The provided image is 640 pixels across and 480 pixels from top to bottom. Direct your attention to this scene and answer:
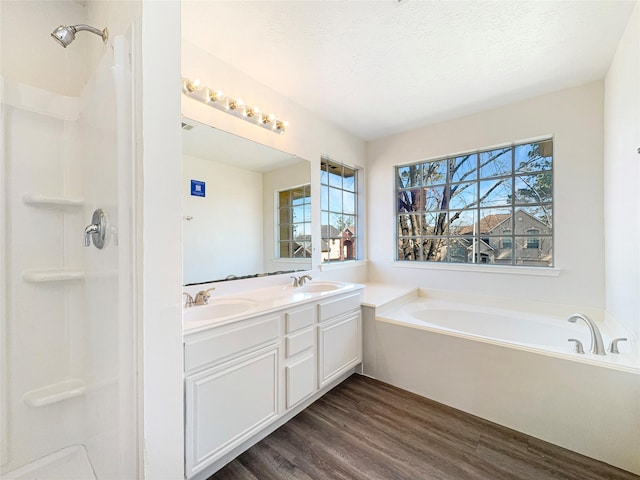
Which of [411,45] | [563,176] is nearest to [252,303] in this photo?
[411,45]

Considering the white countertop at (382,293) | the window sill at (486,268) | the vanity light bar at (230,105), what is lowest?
the white countertop at (382,293)

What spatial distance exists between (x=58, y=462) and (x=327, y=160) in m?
2.97

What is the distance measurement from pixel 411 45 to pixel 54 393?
2.86m

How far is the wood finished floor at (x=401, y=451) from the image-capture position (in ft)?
4.66

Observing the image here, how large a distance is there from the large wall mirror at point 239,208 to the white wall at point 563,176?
67.4 inches

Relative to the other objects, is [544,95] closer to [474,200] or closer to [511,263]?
[474,200]

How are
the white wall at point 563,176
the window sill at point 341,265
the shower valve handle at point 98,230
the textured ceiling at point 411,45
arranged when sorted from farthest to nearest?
the window sill at point 341,265 → the white wall at point 563,176 → the textured ceiling at point 411,45 → the shower valve handle at point 98,230

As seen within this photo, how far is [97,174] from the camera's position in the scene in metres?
1.08

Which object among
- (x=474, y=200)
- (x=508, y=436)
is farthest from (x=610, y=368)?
(x=474, y=200)

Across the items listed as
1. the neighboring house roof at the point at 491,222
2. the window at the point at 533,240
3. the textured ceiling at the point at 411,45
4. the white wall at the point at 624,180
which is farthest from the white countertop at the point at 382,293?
the textured ceiling at the point at 411,45

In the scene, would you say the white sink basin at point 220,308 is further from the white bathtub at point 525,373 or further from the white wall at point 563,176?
the white wall at point 563,176

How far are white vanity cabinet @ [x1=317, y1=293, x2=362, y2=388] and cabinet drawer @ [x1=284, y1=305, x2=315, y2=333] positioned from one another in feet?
0.32

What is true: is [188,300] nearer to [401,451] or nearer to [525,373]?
[401,451]

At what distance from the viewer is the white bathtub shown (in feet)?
4.90
